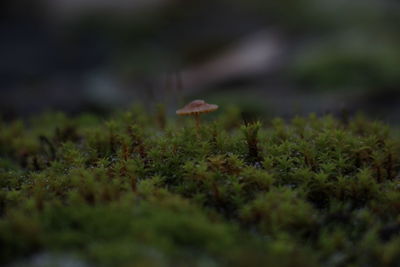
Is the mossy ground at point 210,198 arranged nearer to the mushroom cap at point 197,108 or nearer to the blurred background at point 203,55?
the mushroom cap at point 197,108

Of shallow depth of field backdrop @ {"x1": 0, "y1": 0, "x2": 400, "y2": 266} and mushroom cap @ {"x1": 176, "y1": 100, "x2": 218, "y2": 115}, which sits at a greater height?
mushroom cap @ {"x1": 176, "y1": 100, "x2": 218, "y2": 115}

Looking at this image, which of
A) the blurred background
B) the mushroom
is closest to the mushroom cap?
the mushroom

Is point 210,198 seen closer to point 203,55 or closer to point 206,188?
point 206,188

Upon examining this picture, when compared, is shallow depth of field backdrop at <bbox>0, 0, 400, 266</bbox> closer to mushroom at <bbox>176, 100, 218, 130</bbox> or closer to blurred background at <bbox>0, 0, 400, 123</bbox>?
mushroom at <bbox>176, 100, 218, 130</bbox>

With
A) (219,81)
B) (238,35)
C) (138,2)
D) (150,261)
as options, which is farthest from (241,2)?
(150,261)

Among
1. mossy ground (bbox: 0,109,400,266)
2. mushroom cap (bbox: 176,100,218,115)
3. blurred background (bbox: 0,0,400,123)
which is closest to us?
mossy ground (bbox: 0,109,400,266)

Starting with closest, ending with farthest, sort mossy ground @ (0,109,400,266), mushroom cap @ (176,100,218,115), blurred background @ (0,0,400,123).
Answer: mossy ground @ (0,109,400,266) → mushroom cap @ (176,100,218,115) → blurred background @ (0,0,400,123)
